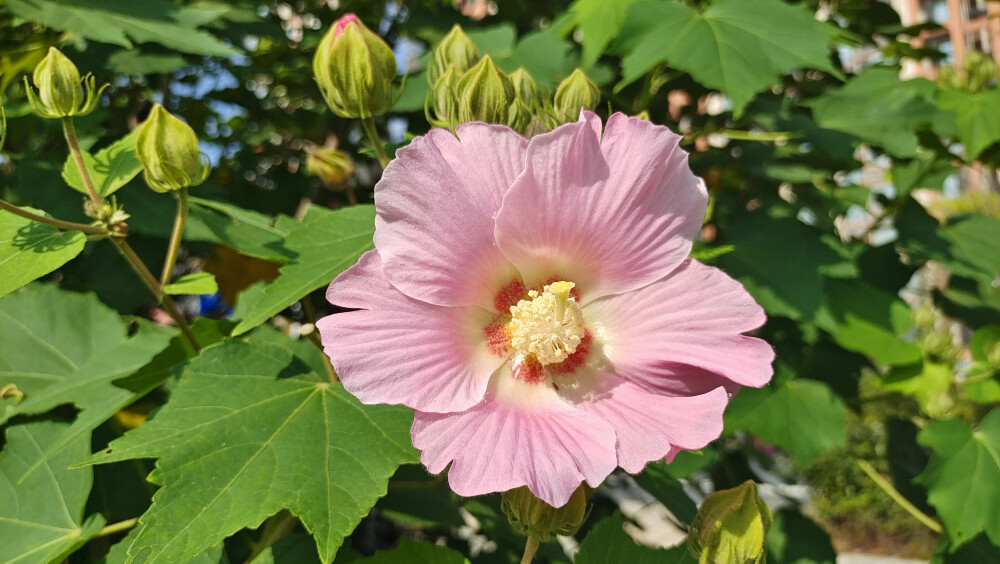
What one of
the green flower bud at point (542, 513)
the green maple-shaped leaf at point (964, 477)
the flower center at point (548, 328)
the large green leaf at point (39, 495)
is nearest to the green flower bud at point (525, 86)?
the flower center at point (548, 328)

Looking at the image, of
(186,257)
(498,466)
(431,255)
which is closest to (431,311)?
(431,255)

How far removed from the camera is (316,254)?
1105 millimetres

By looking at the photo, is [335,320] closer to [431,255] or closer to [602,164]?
[431,255]

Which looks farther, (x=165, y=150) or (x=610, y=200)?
(x=165, y=150)

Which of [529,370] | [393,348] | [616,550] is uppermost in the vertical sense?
[393,348]

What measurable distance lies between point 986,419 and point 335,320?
196cm

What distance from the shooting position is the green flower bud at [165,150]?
42.0 inches

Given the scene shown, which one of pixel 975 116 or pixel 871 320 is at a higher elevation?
pixel 975 116

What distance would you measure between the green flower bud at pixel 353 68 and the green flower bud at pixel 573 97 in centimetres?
26

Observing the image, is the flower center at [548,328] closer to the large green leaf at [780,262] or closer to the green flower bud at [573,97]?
the green flower bud at [573,97]

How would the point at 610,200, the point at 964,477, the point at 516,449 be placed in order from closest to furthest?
the point at 516,449, the point at 610,200, the point at 964,477

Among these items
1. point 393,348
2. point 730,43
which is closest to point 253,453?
point 393,348

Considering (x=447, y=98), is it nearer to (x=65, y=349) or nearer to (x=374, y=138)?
(x=374, y=138)

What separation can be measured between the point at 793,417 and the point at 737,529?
1164mm
